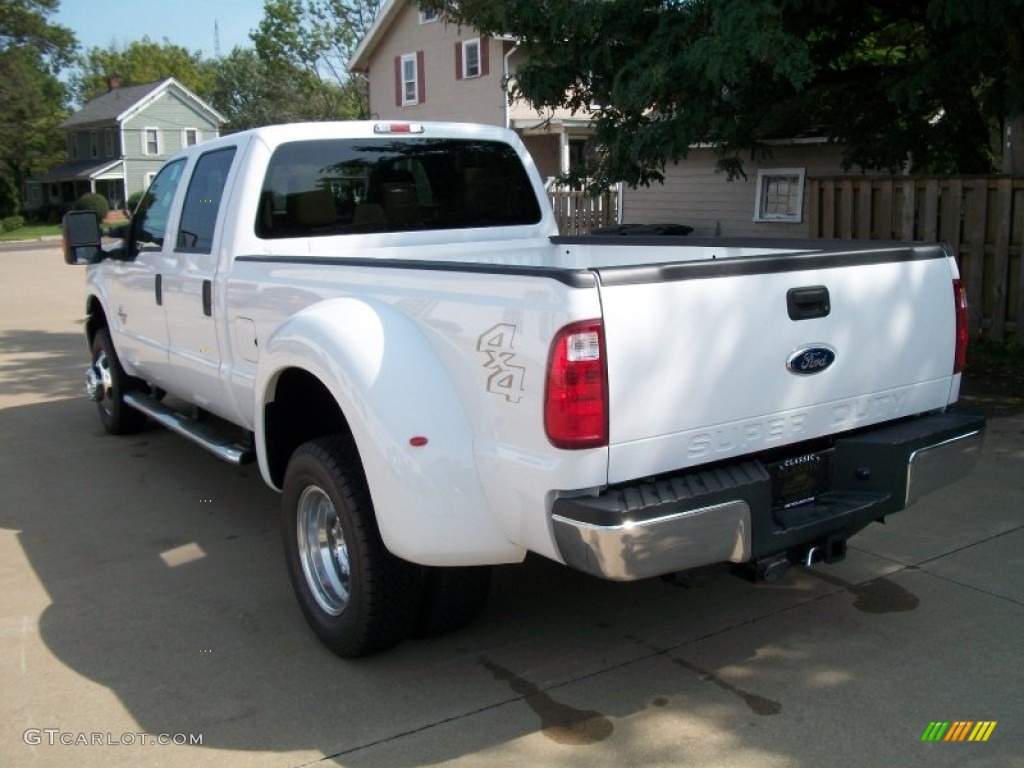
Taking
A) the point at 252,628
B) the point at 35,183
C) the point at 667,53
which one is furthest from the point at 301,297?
the point at 35,183

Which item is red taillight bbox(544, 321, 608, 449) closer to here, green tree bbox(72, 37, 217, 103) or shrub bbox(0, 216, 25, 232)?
shrub bbox(0, 216, 25, 232)

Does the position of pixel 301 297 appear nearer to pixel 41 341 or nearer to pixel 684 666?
pixel 684 666

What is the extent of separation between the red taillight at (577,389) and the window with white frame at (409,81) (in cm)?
3282

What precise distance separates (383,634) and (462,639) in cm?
47

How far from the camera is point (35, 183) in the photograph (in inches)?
2505

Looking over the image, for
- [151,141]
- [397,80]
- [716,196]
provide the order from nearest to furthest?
1. [716,196]
2. [397,80]
3. [151,141]

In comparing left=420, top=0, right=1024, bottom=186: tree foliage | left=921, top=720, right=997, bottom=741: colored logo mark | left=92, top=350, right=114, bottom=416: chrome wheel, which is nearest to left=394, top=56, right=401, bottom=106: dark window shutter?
left=420, top=0, right=1024, bottom=186: tree foliage

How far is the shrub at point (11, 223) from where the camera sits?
5097 centimetres

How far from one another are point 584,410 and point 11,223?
5537cm

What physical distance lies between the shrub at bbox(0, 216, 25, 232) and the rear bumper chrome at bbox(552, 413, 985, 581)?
2147 inches

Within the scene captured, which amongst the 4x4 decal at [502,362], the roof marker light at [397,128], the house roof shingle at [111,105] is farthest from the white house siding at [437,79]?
the 4x4 decal at [502,362]

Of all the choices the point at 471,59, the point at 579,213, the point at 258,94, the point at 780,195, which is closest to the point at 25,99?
the point at 258,94

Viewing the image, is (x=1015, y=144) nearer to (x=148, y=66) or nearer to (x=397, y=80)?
(x=397, y=80)

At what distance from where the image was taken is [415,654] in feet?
13.2
